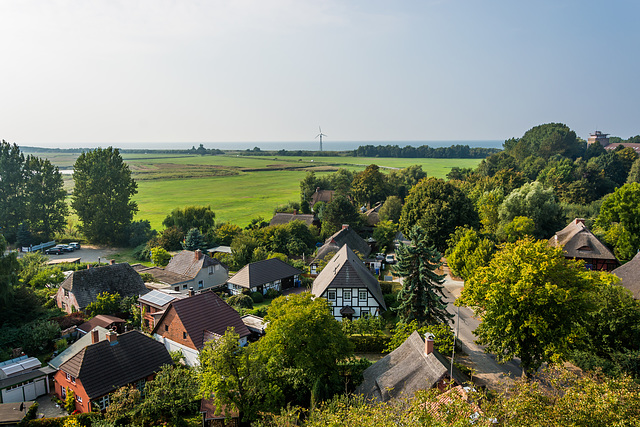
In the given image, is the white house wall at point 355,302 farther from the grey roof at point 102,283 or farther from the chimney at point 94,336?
the grey roof at point 102,283

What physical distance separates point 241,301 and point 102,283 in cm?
1381

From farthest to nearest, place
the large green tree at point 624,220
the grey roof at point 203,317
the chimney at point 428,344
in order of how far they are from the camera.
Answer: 1. the large green tree at point 624,220
2. the grey roof at point 203,317
3. the chimney at point 428,344

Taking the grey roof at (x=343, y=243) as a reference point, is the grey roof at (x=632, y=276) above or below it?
above

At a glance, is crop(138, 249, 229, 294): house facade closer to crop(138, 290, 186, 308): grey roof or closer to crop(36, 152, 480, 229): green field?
crop(138, 290, 186, 308): grey roof

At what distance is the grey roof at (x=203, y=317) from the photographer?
89.9 feet

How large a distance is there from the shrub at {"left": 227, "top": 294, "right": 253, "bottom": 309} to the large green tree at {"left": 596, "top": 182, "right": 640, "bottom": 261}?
1584 inches

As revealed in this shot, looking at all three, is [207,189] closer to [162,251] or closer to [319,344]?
[162,251]

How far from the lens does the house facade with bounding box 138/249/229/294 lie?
43.9 metres

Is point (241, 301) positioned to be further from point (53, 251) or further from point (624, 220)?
point (624, 220)

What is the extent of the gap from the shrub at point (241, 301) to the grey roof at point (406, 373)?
17.8 metres

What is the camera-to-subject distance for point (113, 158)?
6812cm

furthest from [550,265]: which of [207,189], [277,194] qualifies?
[207,189]

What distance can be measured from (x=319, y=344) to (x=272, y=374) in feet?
10.1

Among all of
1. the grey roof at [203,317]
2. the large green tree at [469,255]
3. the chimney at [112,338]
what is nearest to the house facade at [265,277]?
the grey roof at [203,317]
